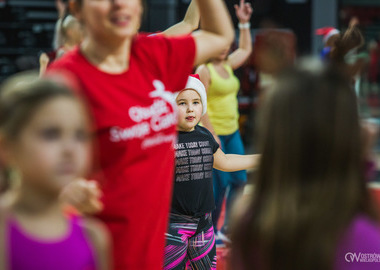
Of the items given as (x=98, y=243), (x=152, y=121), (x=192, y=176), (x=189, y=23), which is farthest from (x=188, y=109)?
(x=98, y=243)

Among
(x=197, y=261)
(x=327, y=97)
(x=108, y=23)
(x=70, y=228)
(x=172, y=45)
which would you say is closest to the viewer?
(x=327, y=97)

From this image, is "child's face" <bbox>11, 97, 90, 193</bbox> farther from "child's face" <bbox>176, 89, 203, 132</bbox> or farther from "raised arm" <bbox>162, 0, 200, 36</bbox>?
"child's face" <bbox>176, 89, 203, 132</bbox>

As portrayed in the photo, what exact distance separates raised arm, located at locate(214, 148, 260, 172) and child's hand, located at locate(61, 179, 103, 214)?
1.49 meters

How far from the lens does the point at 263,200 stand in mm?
1680

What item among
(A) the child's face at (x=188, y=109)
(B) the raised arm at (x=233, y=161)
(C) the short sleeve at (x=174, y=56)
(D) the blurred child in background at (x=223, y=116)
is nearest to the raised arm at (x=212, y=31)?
(C) the short sleeve at (x=174, y=56)

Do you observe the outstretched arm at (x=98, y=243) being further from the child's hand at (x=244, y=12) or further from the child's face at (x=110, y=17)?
the child's hand at (x=244, y=12)

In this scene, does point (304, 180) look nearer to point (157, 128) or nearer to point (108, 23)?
point (157, 128)

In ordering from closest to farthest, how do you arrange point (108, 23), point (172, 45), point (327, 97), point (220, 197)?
point (327, 97)
point (108, 23)
point (172, 45)
point (220, 197)

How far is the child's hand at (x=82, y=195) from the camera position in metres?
1.97

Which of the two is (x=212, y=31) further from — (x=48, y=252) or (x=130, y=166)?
(x=48, y=252)

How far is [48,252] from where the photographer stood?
1635 mm

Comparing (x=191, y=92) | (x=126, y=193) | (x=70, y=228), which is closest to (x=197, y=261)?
(x=191, y=92)

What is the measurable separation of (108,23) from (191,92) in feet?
6.11

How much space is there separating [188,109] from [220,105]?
2.43 meters
